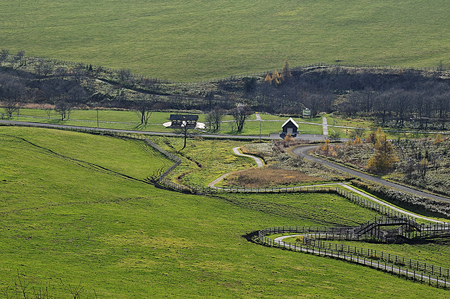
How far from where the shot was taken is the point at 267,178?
296ft

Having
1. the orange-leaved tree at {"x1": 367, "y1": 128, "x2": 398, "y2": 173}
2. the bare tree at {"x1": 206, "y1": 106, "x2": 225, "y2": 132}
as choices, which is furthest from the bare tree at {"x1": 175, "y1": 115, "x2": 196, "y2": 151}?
the orange-leaved tree at {"x1": 367, "y1": 128, "x2": 398, "y2": 173}

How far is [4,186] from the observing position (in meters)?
61.2

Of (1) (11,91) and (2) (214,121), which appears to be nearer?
(2) (214,121)

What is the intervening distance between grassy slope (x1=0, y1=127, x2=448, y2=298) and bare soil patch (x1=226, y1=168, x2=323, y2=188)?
30.4ft

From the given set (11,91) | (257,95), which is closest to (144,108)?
(257,95)

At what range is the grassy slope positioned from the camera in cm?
4003

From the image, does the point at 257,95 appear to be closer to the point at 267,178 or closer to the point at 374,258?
the point at 267,178

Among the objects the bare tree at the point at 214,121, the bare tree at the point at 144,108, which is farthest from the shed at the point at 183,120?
the bare tree at the point at 144,108

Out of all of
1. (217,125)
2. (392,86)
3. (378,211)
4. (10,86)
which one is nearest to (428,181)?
(378,211)

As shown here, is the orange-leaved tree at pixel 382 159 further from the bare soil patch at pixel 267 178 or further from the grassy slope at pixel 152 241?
the grassy slope at pixel 152 241

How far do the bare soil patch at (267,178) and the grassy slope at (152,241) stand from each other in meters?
9.26

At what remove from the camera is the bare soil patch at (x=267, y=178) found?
286 feet

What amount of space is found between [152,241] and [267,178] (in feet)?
141

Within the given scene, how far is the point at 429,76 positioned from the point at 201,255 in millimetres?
168674
